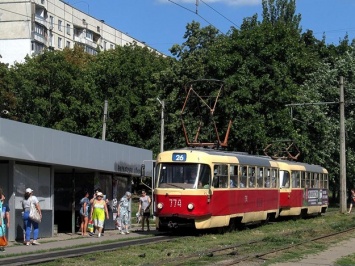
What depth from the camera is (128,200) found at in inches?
1032

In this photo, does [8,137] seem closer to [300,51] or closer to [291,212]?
[291,212]

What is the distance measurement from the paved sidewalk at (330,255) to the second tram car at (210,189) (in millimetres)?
4453

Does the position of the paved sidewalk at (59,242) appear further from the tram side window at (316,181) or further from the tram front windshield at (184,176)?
the tram side window at (316,181)

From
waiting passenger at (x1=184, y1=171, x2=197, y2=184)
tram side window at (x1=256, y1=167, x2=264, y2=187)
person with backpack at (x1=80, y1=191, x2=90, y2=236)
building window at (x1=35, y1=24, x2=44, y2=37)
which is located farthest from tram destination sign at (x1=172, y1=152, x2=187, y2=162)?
building window at (x1=35, y1=24, x2=44, y2=37)

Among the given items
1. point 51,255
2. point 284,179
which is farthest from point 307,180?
point 51,255

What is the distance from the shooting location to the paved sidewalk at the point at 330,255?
1548 cm

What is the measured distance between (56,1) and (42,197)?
2481 inches

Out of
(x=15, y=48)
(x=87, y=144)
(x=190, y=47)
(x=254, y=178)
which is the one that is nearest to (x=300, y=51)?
(x=190, y=47)

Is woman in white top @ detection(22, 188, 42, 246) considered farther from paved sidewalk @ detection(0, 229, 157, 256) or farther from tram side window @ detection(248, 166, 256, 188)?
tram side window @ detection(248, 166, 256, 188)

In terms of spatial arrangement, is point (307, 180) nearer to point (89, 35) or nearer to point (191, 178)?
point (191, 178)

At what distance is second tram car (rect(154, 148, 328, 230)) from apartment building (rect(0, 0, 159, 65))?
45934 millimetres

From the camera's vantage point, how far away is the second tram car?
22.7 meters

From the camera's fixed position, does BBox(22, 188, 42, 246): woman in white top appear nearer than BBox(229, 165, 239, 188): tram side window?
Yes

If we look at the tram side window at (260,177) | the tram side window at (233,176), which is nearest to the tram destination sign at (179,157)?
the tram side window at (233,176)
